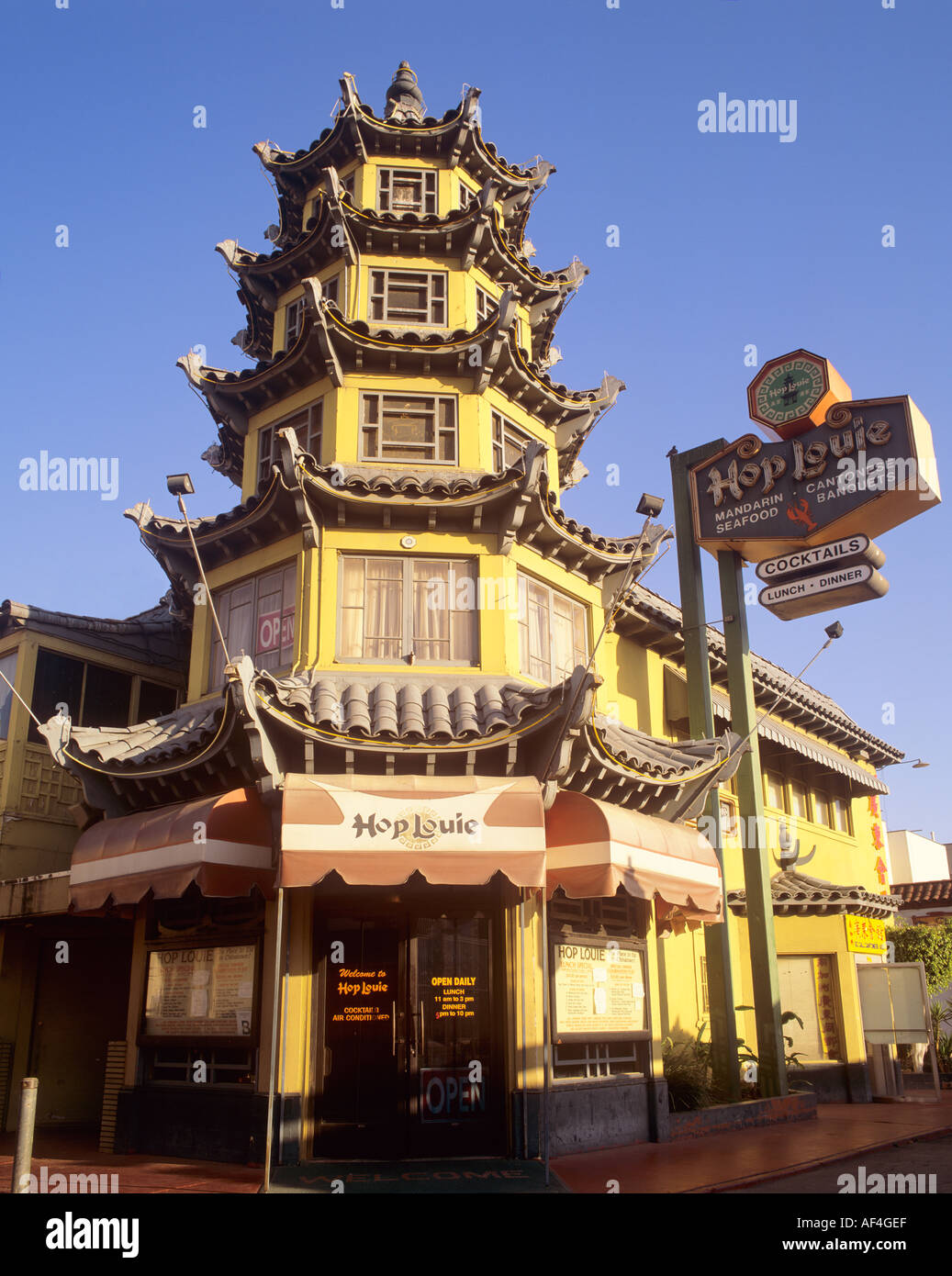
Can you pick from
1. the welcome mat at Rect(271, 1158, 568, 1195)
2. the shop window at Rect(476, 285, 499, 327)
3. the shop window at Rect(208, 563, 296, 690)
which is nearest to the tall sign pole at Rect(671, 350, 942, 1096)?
the shop window at Rect(476, 285, 499, 327)

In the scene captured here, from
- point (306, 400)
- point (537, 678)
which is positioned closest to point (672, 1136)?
point (537, 678)

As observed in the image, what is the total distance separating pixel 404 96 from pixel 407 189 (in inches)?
159

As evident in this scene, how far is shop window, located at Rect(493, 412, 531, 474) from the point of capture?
63.2ft

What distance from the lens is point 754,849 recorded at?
19750 mm

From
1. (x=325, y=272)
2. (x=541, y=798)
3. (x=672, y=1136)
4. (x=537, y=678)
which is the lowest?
(x=672, y=1136)

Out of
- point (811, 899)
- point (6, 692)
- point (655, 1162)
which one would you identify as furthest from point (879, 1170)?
point (6, 692)

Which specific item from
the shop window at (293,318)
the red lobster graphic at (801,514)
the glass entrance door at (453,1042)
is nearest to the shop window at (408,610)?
the glass entrance door at (453,1042)

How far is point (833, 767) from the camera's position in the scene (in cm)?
2781

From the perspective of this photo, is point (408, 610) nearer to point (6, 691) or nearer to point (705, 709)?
point (705, 709)

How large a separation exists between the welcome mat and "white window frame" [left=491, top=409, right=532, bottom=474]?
37.4 ft

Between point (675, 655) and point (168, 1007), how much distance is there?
13.7 metres

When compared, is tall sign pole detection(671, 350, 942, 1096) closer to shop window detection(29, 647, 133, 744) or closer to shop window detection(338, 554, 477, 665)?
shop window detection(338, 554, 477, 665)

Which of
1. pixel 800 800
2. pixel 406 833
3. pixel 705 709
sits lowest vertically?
pixel 406 833
